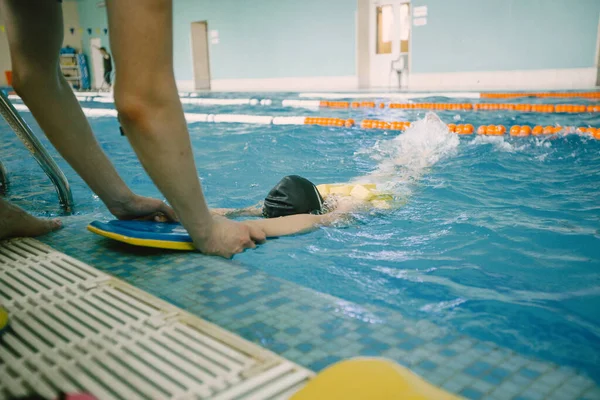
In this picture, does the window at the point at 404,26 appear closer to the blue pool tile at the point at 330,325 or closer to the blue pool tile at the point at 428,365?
the blue pool tile at the point at 330,325

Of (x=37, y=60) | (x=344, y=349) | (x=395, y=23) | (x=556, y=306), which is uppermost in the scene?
(x=395, y=23)

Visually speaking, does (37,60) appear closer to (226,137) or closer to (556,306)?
(556,306)

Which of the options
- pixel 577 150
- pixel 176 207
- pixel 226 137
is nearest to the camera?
pixel 176 207

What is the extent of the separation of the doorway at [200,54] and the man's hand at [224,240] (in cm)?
1952

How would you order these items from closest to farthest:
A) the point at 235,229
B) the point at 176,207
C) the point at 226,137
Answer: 1. the point at 176,207
2. the point at 235,229
3. the point at 226,137

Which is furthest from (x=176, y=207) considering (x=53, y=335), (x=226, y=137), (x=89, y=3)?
(x=89, y=3)

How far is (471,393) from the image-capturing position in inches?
45.4

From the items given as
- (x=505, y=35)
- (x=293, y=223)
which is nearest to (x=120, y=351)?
(x=293, y=223)

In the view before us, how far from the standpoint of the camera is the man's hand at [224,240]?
2.11m

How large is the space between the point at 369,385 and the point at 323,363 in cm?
35

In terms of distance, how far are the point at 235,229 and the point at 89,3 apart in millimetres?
24579

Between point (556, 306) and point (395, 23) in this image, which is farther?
point (395, 23)

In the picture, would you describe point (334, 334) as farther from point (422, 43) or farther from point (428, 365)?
point (422, 43)

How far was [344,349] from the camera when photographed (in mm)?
1358
